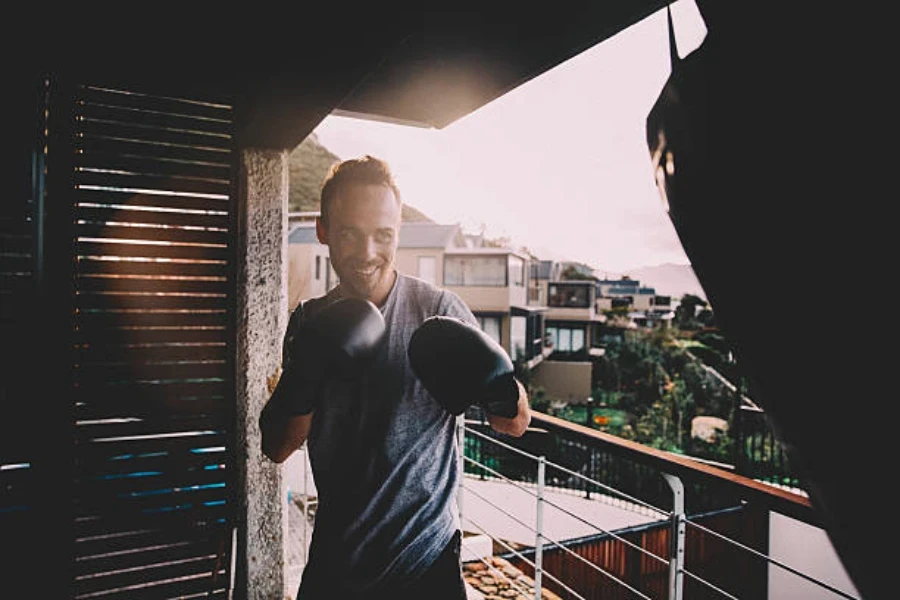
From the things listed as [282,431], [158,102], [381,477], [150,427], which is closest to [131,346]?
[150,427]

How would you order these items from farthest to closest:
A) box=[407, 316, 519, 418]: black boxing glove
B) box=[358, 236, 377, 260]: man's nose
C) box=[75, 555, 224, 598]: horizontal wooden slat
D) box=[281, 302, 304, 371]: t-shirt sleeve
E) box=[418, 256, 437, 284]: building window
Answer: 1. box=[418, 256, 437, 284]: building window
2. box=[75, 555, 224, 598]: horizontal wooden slat
3. box=[281, 302, 304, 371]: t-shirt sleeve
4. box=[358, 236, 377, 260]: man's nose
5. box=[407, 316, 519, 418]: black boxing glove

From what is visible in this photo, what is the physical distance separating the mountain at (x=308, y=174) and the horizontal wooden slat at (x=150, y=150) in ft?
99.8

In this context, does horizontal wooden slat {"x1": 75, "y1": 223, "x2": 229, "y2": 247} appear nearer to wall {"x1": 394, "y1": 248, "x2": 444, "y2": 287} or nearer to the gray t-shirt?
the gray t-shirt

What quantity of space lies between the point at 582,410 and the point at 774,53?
21.6 metres

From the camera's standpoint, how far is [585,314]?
27.6 metres

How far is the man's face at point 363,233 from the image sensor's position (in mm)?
1458

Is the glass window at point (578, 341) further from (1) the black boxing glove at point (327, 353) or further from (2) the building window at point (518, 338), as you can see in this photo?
(1) the black boxing glove at point (327, 353)

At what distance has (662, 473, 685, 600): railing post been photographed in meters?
1.59

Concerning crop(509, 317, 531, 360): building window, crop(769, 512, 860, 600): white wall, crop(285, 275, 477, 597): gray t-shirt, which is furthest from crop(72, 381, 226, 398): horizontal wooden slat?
crop(509, 317, 531, 360): building window

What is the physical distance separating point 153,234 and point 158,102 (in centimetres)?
53

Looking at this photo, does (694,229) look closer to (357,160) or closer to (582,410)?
(357,160)

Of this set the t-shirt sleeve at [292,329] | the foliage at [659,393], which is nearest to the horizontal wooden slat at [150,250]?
the t-shirt sleeve at [292,329]

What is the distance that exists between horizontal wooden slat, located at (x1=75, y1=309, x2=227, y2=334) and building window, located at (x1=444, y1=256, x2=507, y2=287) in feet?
59.4

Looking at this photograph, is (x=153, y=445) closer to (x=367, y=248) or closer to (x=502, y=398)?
(x=367, y=248)
